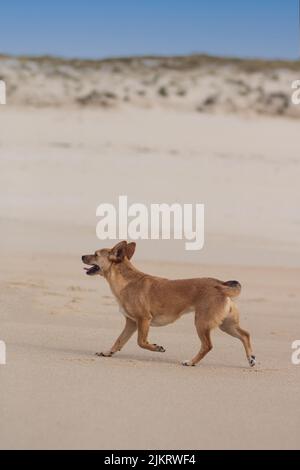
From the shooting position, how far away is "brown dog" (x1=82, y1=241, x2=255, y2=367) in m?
8.78

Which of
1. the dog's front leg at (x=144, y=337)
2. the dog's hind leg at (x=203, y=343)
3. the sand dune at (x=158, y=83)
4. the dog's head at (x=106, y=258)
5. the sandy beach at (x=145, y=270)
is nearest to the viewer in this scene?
the sandy beach at (x=145, y=270)

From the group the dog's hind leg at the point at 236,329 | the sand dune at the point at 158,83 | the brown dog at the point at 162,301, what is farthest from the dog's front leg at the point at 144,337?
the sand dune at the point at 158,83

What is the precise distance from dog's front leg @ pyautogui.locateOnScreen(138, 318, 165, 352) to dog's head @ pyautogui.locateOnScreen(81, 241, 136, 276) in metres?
0.64

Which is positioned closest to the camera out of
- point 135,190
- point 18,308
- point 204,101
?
point 18,308

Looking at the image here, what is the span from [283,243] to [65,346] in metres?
9.38

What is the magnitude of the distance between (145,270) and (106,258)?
17.2 feet

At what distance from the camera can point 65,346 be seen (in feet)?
30.5

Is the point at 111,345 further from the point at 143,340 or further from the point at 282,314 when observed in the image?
the point at 282,314

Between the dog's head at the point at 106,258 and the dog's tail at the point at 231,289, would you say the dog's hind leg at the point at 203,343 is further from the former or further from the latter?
the dog's head at the point at 106,258

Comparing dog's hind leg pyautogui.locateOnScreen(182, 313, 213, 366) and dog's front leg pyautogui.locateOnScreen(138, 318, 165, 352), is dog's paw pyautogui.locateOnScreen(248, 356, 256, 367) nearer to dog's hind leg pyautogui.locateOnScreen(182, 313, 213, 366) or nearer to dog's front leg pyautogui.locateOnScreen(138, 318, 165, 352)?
dog's hind leg pyautogui.locateOnScreen(182, 313, 213, 366)

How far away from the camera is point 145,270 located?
1468 centimetres

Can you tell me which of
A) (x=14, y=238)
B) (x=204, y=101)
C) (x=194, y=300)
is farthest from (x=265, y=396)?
(x=204, y=101)

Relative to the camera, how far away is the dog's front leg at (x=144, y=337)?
8867mm
